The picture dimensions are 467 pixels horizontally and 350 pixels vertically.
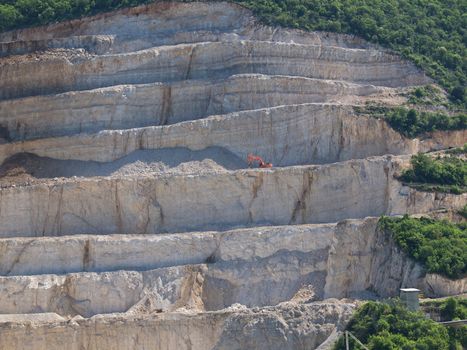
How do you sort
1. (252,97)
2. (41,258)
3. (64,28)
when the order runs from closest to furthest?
(41,258) < (252,97) < (64,28)

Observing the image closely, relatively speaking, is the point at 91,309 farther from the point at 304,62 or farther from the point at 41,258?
the point at 304,62

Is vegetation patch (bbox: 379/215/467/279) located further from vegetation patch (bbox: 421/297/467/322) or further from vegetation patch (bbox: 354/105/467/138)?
vegetation patch (bbox: 354/105/467/138)

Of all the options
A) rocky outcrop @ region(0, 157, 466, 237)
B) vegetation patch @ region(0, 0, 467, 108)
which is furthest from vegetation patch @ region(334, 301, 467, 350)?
vegetation patch @ region(0, 0, 467, 108)

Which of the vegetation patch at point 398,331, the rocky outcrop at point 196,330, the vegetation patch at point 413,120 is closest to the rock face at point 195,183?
the rocky outcrop at point 196,330

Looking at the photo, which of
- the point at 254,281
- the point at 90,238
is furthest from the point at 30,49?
the point at 254,281

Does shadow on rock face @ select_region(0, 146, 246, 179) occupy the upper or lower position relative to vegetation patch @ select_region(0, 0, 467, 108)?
lower

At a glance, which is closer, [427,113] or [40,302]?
[40,302]

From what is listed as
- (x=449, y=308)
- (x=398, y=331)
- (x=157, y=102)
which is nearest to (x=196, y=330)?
(x=398, y=331)
